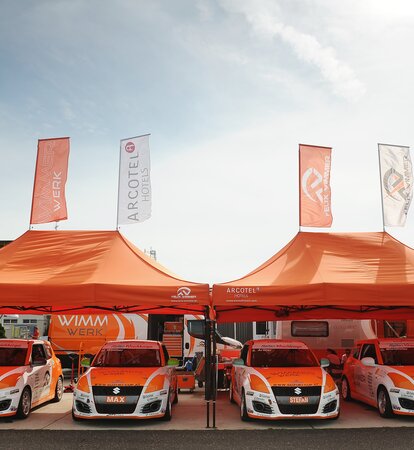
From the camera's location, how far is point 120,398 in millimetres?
9797

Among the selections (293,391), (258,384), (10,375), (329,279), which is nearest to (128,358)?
(10,375)

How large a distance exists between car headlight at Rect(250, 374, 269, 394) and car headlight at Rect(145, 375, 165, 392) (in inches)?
67.1

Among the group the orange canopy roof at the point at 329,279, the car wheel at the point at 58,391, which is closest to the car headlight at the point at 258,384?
the orange canopy roof at the point at 329,279

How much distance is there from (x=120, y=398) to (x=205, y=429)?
5.37ft

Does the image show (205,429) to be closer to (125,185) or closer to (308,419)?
(308,419)

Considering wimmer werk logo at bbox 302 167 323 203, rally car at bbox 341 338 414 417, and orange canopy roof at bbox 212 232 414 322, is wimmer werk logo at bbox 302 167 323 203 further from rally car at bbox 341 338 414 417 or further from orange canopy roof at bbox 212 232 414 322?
rally car at bbox 341 338 414 417

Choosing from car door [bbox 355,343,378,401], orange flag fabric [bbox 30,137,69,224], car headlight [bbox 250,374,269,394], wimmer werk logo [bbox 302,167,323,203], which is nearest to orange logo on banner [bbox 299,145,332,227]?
wimmer werk logo [bbox 302,167,323,203]

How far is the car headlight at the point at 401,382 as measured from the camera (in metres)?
10.3

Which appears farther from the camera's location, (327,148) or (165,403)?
(327,148)

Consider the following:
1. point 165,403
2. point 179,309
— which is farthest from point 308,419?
point 179,309

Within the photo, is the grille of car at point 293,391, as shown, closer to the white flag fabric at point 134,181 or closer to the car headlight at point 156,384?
the car headlight at point 156,384

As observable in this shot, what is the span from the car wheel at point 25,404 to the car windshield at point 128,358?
1.41 meters

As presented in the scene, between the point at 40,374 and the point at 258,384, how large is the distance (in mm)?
5091

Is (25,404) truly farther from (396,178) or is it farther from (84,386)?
(396,178)
